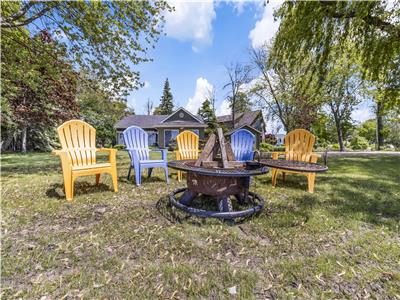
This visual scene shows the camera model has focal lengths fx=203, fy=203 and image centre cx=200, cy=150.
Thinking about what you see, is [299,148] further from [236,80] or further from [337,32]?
[236,80]

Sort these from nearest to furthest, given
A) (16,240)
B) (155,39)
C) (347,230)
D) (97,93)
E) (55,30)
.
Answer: (16,240) < (347,230) < (55,30) < (155,39) < (97,93)

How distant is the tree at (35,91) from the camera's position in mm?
5988

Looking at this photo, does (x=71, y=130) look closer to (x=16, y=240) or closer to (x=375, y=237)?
(x=16, y=240)

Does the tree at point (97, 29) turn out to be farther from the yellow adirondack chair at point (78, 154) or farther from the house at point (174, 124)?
the house at point (174, 124)

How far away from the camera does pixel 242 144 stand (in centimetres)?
454

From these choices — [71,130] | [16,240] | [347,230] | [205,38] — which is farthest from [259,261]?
[205,38]

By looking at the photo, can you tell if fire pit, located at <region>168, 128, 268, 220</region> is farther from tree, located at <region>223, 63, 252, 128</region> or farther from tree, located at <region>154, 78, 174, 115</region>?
tree, located at <region>154, 78, 174, 115</region>

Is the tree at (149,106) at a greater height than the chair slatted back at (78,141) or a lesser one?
greater

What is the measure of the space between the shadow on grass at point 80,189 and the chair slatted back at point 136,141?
3.04ft

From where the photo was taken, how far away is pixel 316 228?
237 cm

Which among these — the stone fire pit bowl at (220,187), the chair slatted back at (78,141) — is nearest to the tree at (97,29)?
the chair slatted back at (78,141)

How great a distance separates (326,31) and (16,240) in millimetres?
6095

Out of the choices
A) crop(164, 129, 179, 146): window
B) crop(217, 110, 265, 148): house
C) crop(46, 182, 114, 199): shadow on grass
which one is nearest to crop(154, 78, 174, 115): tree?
crop(217, 110, 265, 148): house

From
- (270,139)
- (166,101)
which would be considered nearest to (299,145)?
(270,139)
